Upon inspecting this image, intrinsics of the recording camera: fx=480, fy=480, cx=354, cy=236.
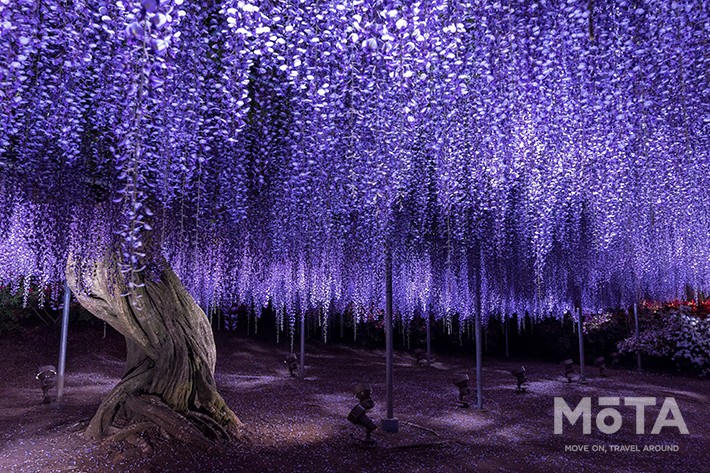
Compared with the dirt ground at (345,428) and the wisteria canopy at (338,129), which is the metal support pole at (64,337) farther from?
the wisteria canopy at (338,129)

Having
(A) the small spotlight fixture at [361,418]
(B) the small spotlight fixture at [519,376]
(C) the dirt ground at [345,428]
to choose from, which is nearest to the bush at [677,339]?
(C) the dirt ground at [345,428]

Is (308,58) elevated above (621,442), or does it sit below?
above

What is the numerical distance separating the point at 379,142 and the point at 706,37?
2350 mm

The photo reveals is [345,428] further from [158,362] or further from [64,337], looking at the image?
[64,337]

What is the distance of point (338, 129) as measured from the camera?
14.5 ft

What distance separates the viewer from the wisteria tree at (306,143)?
260cm

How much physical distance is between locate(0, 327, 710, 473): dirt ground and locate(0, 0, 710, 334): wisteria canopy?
1.94 m

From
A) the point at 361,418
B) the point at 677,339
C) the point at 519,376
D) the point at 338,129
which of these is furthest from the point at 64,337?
the point at 677,339

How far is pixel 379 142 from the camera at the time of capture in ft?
13.9

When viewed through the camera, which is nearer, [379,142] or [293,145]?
[379,142]

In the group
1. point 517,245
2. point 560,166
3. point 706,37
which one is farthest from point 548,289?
point 706,37

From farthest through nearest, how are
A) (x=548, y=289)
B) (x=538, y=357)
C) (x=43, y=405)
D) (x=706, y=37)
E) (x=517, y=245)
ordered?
(x=538, y=357), (x=548, y=289), (x=517, y=245), (x=43, y=405), (x=706, y=37)

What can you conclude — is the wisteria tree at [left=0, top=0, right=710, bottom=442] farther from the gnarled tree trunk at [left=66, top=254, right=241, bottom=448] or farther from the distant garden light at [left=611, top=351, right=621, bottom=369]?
the distant garden light at [left=611, top=351, right=621, bottom=369]

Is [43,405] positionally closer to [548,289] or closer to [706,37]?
[706,37]
